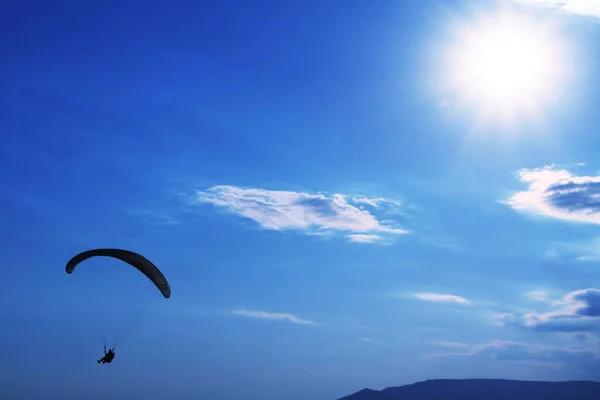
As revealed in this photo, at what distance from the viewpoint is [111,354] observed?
60844mm

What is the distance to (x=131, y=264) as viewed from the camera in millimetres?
63469

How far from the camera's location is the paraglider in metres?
61.6

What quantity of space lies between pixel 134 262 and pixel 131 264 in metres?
0.48

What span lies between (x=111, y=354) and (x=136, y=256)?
387 inches

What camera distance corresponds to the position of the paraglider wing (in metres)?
61.8

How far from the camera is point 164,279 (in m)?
63.8

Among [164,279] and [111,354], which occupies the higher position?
[164,279]

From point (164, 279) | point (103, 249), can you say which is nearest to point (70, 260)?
point (103, 249)

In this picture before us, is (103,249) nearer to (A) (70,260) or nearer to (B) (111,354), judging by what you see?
(A) (70,260)

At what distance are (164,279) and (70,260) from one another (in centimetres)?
947

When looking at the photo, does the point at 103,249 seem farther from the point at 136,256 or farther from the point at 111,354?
the point at 111,354

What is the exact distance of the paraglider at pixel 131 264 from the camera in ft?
202

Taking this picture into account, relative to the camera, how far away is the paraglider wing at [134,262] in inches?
2431

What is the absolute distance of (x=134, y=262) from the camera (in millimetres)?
63250
